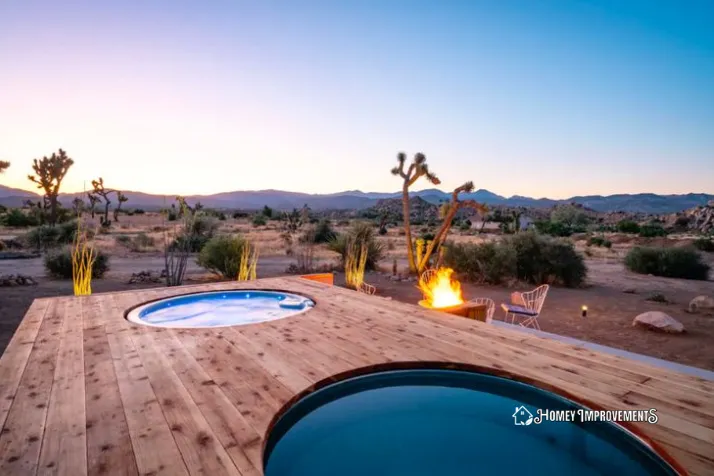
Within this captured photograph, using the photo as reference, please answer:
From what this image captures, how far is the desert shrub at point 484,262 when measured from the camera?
30.2ft

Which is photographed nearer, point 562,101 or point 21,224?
point 562,101

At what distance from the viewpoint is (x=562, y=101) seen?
39.3 ft

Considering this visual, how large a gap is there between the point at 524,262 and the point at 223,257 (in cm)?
743

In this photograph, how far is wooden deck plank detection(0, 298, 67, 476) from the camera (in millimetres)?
1455

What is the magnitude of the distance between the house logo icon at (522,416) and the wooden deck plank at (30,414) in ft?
8.05

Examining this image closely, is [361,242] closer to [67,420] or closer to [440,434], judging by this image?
[440,434]

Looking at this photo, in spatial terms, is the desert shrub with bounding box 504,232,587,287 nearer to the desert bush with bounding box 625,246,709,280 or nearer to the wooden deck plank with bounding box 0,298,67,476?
the desert bush with bounding box 625,246,709,280

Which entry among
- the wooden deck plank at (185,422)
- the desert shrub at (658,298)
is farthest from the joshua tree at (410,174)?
the wooden deck plank at (185,422)

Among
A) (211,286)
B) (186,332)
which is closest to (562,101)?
(211,286)

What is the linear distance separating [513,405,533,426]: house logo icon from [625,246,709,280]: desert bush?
449 inches

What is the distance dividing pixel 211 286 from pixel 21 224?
22835 millimetres

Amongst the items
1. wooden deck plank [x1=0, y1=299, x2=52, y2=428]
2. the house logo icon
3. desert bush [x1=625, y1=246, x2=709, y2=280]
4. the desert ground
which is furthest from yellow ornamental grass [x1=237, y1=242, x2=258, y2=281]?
desert bush [x1=625, y1=246, x2=709, y2=280]

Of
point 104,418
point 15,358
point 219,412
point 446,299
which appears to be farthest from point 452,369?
point 15,358

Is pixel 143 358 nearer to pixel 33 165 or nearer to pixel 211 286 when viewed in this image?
pixel 211 286
